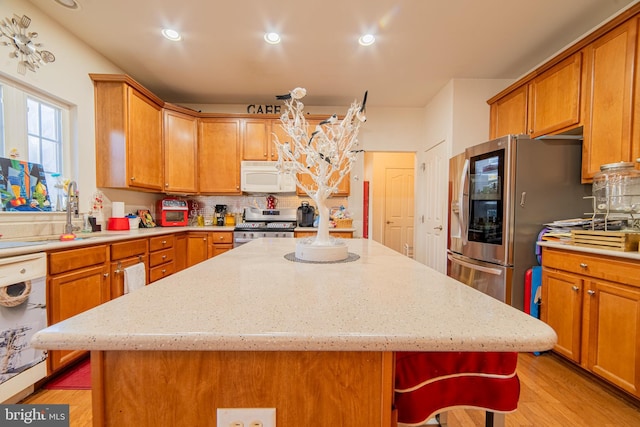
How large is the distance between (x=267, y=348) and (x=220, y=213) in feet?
11.5

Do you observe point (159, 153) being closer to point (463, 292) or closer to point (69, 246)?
point (69, 246)

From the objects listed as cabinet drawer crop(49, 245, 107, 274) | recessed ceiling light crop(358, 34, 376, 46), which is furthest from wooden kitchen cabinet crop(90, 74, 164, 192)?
recessed ceiling light crop(358, 34, 376, 46)

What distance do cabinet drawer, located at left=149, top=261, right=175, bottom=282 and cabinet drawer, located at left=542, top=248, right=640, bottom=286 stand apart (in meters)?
3.41

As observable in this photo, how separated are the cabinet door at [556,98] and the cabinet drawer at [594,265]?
105 centimetres

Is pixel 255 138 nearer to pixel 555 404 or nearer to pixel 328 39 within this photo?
pixel 328 39

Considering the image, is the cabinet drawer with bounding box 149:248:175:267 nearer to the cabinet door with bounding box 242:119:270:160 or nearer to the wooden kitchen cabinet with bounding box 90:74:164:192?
the wooden kitchen cabinet with bounding box 90:74:164:192

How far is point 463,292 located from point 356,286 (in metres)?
0.31

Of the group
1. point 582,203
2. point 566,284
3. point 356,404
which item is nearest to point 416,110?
Answer: point 582,203

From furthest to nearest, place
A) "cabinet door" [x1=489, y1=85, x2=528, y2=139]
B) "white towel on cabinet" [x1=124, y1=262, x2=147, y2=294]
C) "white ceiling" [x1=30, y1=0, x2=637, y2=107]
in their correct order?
"cabinet door" [x1=489, y1=85, x2=528, y2=139] < "white towel on cabinet" [x1=124, y1=262, x2=147, y2=294] < "white ceiling" [x1=30, y1=0, x2=637, y2=107]

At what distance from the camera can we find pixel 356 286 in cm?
81


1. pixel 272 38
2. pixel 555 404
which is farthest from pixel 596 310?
pixel 272 38

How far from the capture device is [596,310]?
64.3 inches

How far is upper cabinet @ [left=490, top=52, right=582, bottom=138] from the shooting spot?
206cm

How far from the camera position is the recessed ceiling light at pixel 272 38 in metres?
2.33
